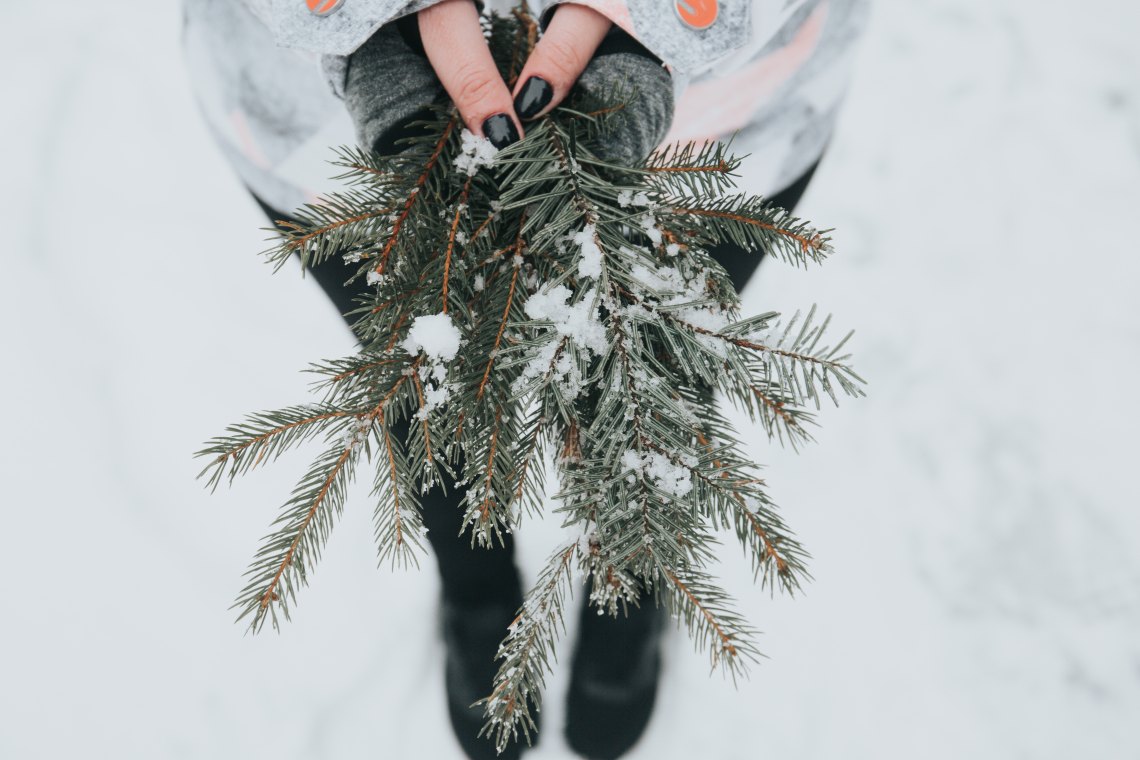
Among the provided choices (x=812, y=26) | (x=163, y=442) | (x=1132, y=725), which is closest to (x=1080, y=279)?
(x=1132, y=725)

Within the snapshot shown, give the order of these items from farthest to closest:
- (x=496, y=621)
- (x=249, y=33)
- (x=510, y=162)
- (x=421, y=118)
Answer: (x=496, y=621) < (x=249, y=33) < (x=421, y=118) < (x=510, y=162)

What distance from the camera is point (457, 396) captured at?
0.63 meters

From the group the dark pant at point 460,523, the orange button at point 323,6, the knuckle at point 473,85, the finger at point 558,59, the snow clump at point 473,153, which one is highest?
the finger at point 558,59

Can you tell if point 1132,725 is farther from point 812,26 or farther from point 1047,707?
point 812,26

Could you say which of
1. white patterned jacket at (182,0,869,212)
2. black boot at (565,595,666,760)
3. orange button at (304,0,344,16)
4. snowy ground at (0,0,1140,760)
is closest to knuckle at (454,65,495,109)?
orange button at (304,0,344,16)

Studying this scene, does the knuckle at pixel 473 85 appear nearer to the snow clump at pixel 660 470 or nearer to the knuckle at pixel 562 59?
the knuckle at pixel 562 59

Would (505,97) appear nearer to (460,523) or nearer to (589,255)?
(589,255)

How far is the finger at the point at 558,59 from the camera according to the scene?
2.05 ft

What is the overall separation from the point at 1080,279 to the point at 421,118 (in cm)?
164

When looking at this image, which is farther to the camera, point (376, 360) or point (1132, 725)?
point (1132, 725)

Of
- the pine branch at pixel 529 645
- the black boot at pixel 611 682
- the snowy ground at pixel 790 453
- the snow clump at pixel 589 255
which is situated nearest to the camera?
the snow clump at pixel 589 255

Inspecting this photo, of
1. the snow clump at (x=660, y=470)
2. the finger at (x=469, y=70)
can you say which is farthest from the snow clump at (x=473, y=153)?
the snow clump at (x=660, y=470)

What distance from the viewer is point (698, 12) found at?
2.14ft

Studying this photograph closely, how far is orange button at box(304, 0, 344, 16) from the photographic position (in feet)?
2.05
